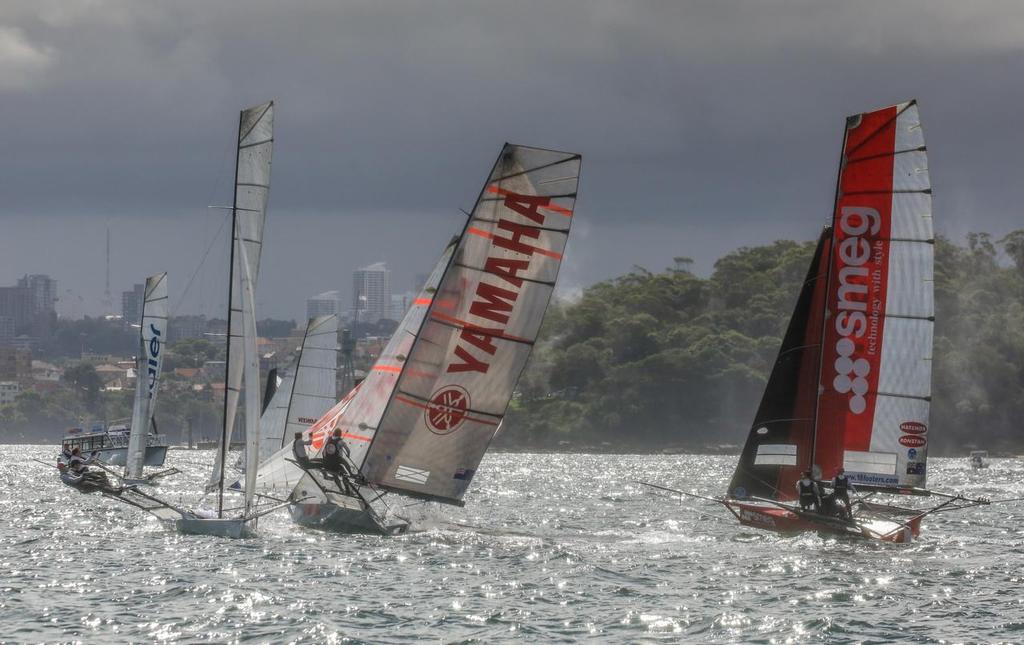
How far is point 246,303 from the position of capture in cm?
3092

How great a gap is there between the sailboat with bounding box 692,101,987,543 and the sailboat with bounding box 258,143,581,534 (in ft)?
20.0

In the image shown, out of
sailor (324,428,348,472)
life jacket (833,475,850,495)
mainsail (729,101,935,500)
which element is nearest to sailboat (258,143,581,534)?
sailor (324,428,348,472)

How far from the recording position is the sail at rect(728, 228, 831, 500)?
33594 mm

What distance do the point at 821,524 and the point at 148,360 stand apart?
86.2 feet

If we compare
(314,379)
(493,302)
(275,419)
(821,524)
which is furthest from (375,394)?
(275,419)

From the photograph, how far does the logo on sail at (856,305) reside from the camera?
106ft

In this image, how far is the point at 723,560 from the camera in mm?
28672

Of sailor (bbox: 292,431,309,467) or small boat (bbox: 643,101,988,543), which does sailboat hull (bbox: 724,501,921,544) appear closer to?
small boat (bbox: 643,101,988,543)

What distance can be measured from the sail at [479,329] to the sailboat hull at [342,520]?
34.7 inches

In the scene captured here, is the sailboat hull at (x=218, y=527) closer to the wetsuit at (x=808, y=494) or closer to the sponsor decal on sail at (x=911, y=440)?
the wetsuit at (x=808, y=494)

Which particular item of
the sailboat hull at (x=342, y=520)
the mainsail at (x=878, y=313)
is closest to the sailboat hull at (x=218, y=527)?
the sailboat hull at (x=342, y=520)

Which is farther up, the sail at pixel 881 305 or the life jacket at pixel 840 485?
the sail at pixel 881 305

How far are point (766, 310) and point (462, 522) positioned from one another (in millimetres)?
109290

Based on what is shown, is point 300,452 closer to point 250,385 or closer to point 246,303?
point 250,385
